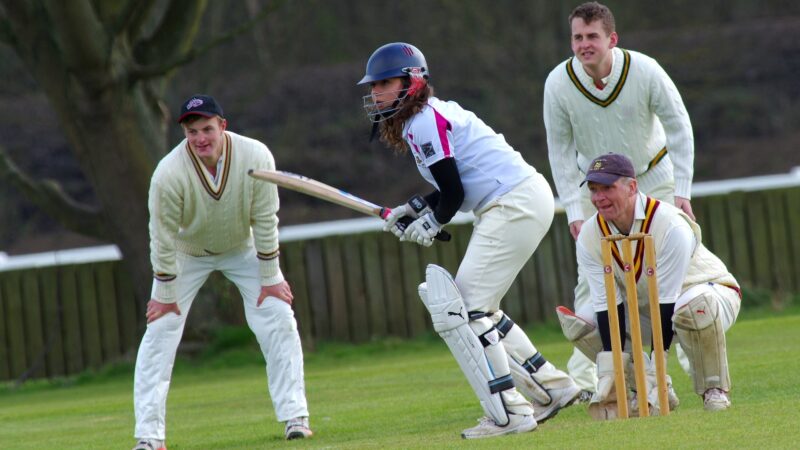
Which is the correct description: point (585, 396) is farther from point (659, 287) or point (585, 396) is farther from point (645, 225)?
point (645, 225)

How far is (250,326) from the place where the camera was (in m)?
7.98

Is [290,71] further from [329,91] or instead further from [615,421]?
[615,421]

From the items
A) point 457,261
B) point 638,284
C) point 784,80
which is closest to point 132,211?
point 457,261

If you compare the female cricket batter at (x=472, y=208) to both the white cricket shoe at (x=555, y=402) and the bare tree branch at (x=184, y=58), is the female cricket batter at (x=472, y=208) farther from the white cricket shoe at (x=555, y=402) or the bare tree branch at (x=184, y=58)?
the bare tree branch at (x=184, y=58)

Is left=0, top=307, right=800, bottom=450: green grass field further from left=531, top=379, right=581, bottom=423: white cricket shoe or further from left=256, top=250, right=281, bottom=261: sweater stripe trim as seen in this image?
left=256, top=250, right=281, bottom=261: sweater stripe trim

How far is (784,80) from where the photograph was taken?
28859 millimetres

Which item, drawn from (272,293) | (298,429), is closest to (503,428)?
(298,429)

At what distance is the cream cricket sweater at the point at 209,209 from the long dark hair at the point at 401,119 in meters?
0.92

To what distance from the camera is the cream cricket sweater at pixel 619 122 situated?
8.06 m

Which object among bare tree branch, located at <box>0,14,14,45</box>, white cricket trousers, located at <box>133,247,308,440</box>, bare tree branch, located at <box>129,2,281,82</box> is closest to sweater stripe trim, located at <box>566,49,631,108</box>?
white cricket trousers, located at <box>133,247,308,440</box>

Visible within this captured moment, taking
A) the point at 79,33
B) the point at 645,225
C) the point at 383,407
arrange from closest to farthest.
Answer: the point at 645,225 → the point at 383,407 → the point at 79,33

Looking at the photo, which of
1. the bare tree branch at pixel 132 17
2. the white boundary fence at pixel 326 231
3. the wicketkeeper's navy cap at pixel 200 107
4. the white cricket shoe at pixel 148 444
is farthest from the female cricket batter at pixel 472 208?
the white boundary fence at pixel 326 231

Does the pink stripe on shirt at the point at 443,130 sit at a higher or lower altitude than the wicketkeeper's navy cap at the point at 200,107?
lower

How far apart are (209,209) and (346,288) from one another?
7683 mm
